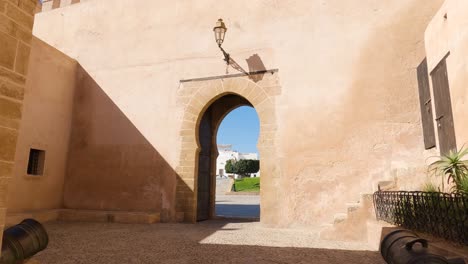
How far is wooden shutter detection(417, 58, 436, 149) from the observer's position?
6.16 meters

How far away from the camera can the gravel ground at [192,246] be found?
4.08 metres

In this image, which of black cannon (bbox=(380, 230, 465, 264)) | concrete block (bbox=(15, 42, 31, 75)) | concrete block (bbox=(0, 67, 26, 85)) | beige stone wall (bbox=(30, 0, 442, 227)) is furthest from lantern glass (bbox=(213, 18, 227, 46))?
black cannon (bbox=(380, 230, 465, 264))

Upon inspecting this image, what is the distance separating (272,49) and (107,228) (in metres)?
5.36

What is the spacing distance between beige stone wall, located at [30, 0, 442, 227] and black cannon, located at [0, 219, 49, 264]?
184 inches

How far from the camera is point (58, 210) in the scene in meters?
8.42

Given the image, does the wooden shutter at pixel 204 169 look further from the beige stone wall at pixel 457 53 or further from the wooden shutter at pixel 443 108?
the beige stone wall at pixel 457 53

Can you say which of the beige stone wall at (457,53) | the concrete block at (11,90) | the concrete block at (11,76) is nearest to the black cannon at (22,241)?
the concrete block at (11,90)

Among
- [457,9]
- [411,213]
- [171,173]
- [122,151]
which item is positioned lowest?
[411,213]

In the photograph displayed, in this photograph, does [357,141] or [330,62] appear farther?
[330,62]

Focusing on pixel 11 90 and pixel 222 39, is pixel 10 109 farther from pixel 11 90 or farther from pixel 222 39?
pixel 222 39

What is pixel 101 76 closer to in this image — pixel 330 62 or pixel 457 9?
pixel 330 62

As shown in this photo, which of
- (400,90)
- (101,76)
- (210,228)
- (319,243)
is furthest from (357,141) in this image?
(101,76)

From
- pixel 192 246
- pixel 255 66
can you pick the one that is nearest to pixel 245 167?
pixel 255 66

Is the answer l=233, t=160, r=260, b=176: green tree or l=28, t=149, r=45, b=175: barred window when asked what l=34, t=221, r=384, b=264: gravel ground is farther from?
l=233, t=160, r=260, b=176: green tree
